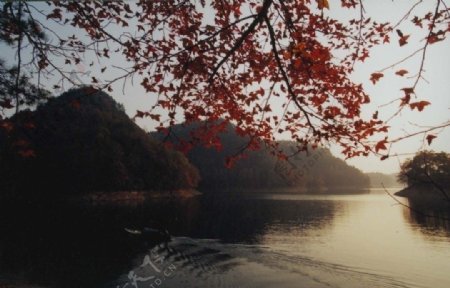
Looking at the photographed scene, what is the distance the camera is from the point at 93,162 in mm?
90688

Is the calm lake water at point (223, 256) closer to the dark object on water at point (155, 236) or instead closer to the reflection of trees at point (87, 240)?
the reflection of trees at point (87, 240)

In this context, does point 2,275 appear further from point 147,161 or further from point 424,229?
point 147,161

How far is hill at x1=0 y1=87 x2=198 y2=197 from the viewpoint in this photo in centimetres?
8200

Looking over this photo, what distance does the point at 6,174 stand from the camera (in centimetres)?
7169

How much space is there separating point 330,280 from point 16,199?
2902 inches

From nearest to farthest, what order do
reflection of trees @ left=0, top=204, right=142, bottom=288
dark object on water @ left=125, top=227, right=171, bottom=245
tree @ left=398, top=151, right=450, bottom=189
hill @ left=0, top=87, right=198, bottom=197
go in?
tree @ left=398, top=151, right=450, bottom=189
reflection of trees @ left=0, top=204, right=142, bottom=288
dark object on water @ left=125, top=227, right=171, bottom=245
hill @ left=0, top=87, right=198, bottom=197

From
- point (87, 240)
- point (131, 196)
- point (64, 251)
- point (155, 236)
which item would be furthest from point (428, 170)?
point (131, 196)

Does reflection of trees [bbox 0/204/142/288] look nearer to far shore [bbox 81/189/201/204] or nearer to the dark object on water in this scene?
the dark object on water

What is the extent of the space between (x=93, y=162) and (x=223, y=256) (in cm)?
7085

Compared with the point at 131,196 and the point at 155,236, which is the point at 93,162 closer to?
the point at 131,196

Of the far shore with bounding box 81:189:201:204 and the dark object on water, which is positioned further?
the far shore with bounding box 81:189:201:204

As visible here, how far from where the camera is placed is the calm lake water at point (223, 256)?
70.4 ft

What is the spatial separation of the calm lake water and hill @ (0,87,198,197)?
33.9 meters

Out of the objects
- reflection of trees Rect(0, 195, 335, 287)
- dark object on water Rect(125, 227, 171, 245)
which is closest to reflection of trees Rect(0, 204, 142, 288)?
reflection of trees Rect(0, 195, 335, 287)
